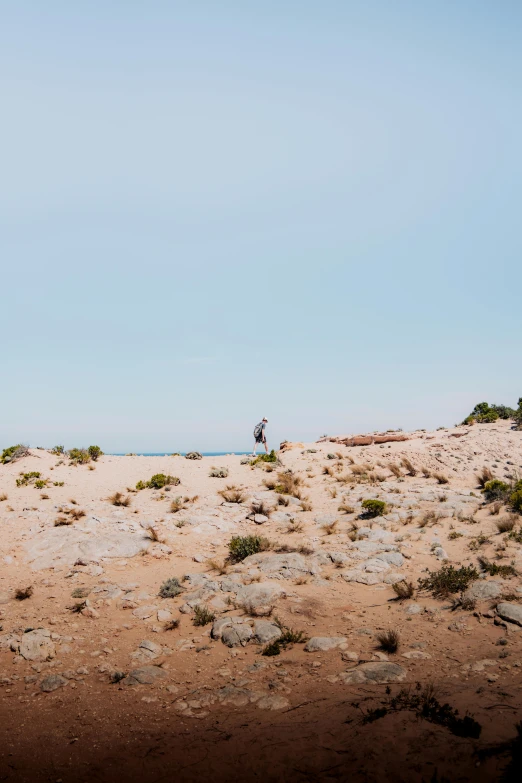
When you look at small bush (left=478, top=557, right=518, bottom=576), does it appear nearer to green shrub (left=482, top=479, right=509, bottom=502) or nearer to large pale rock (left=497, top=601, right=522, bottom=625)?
large pale rock (left=497, top=601, right=522, bottom=625)

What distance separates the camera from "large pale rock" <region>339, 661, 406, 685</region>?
251 inches

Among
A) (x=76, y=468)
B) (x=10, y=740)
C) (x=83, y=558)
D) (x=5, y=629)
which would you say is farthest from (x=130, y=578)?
(x=76, y=468)

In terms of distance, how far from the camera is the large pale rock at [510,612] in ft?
25.6

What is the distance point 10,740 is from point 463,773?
5.52 meters

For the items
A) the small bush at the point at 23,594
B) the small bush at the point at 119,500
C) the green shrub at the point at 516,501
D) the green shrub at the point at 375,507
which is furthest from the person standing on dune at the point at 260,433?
the small bush at the point at 23,594

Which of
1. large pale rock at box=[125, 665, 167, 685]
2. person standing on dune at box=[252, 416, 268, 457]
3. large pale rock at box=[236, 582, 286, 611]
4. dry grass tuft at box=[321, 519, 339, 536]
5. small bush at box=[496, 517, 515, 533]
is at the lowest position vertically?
large pale rock at box=[125, 665, 167, 685]

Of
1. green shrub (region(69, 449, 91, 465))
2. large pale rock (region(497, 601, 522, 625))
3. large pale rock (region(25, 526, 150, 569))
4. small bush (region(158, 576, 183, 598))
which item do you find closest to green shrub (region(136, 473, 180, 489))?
large pale rock (region(25, 526, 150, 569))

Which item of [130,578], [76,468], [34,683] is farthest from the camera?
[76,468]

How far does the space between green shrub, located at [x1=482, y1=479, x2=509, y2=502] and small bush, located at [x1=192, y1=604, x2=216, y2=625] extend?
466 inches

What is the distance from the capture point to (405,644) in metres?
7.48

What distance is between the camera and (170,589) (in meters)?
10.2

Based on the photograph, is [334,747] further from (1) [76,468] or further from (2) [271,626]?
(1) [76,468]

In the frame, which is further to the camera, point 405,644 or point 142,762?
A: point 405,644

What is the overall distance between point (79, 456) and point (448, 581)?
2336 cm
